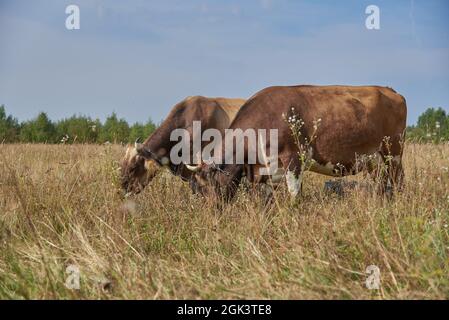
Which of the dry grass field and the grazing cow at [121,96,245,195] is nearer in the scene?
the dry grass field

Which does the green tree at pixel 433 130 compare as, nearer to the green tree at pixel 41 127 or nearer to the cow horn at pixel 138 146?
the cow horn at pixel 138 146

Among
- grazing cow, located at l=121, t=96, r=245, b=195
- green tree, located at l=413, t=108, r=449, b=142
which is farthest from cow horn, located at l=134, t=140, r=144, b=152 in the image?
green tree, located at l=413, t=108, r=449, b=142

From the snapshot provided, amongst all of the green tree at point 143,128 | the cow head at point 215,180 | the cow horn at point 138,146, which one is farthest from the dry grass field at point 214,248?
the green tree at point 143,128

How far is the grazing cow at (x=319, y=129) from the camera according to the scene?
6.60m

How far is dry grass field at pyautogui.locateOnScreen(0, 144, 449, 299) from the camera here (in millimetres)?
3328

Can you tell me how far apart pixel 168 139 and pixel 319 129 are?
332 centimetres

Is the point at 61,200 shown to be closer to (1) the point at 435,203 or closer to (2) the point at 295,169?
(2) the point at 295,169

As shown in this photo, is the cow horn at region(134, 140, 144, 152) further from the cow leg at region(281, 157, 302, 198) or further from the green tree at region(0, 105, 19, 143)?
the cow leg at region(281, 157, 302, 198)

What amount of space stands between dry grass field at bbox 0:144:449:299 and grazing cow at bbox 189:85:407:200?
3.18 feet

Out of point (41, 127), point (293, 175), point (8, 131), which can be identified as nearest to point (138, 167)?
point (8, 131)

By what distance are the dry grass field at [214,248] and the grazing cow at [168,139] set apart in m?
2.39

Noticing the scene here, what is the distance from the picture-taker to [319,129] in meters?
6.86

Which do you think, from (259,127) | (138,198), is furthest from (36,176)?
(259,127)
